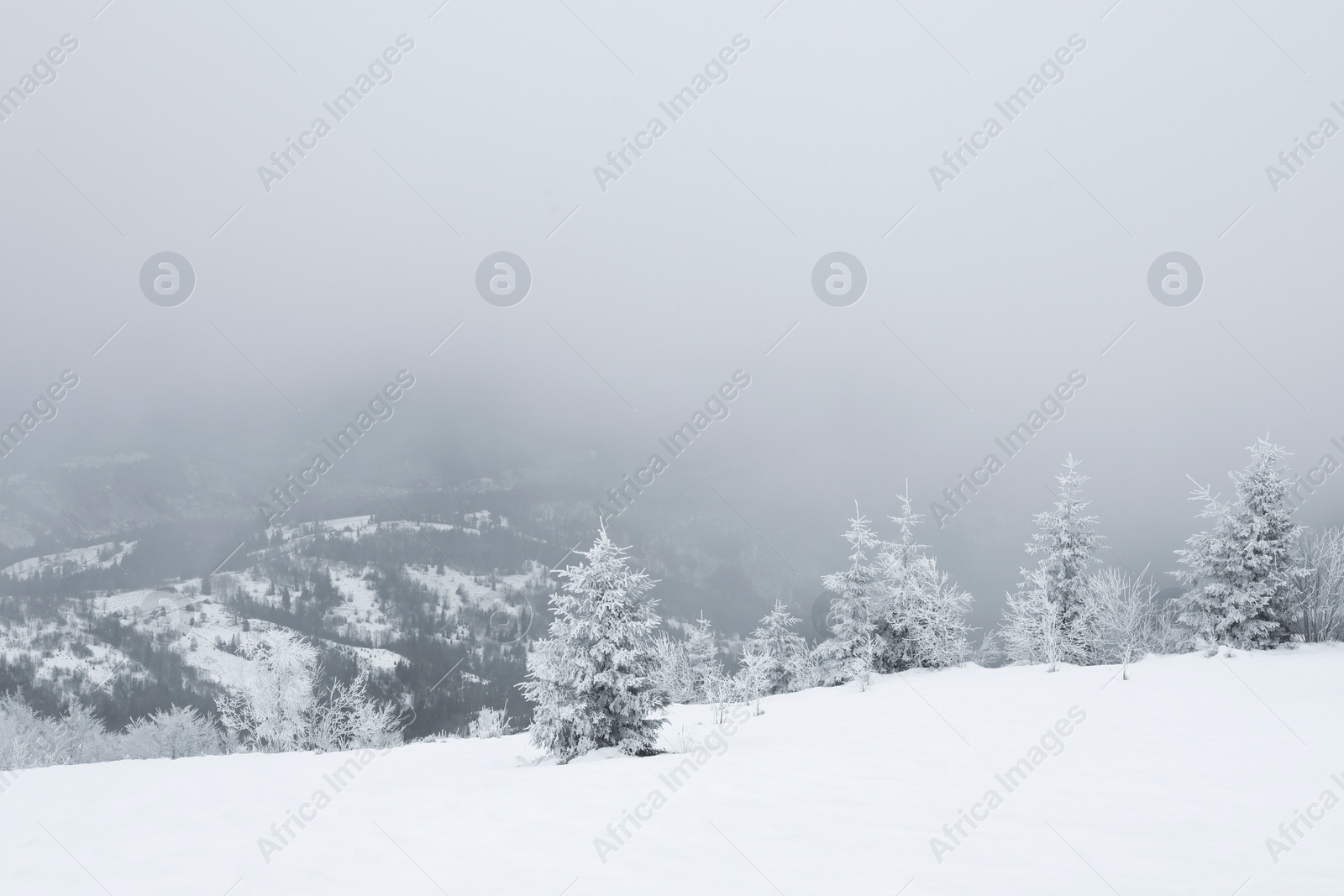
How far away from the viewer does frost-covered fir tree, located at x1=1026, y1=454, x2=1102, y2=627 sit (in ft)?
94.7

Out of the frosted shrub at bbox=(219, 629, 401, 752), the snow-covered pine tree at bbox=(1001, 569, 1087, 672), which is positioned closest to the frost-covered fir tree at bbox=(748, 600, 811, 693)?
the snow-covered pine tree at bbox=(1001, 569, 1087, 672)

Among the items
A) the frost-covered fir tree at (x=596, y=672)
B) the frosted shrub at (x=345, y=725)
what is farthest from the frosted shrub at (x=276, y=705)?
the frost-covered fir tree at (x=596, y=672)

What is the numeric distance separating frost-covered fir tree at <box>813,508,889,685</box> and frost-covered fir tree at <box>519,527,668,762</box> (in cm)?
1423

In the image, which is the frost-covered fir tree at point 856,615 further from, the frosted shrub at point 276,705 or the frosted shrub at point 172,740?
the frosted shrub at point 172,740

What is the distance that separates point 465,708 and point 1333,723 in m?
124

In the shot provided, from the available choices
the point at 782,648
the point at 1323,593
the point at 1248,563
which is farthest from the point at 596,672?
the point at 1323,593

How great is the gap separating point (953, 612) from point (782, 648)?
40.6 feet

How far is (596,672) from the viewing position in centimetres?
1269

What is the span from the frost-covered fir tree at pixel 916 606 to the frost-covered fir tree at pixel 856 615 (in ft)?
2.10

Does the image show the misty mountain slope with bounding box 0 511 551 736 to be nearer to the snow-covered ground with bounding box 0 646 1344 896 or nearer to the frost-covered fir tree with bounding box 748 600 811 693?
the frost-covered fir tree with bounding box 748 600 811 693

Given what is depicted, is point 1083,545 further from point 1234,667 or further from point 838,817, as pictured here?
point 838,817

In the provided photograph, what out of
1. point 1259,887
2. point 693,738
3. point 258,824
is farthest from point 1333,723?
point 258,824

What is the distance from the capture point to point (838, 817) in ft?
24.0

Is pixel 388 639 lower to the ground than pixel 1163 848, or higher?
lower
